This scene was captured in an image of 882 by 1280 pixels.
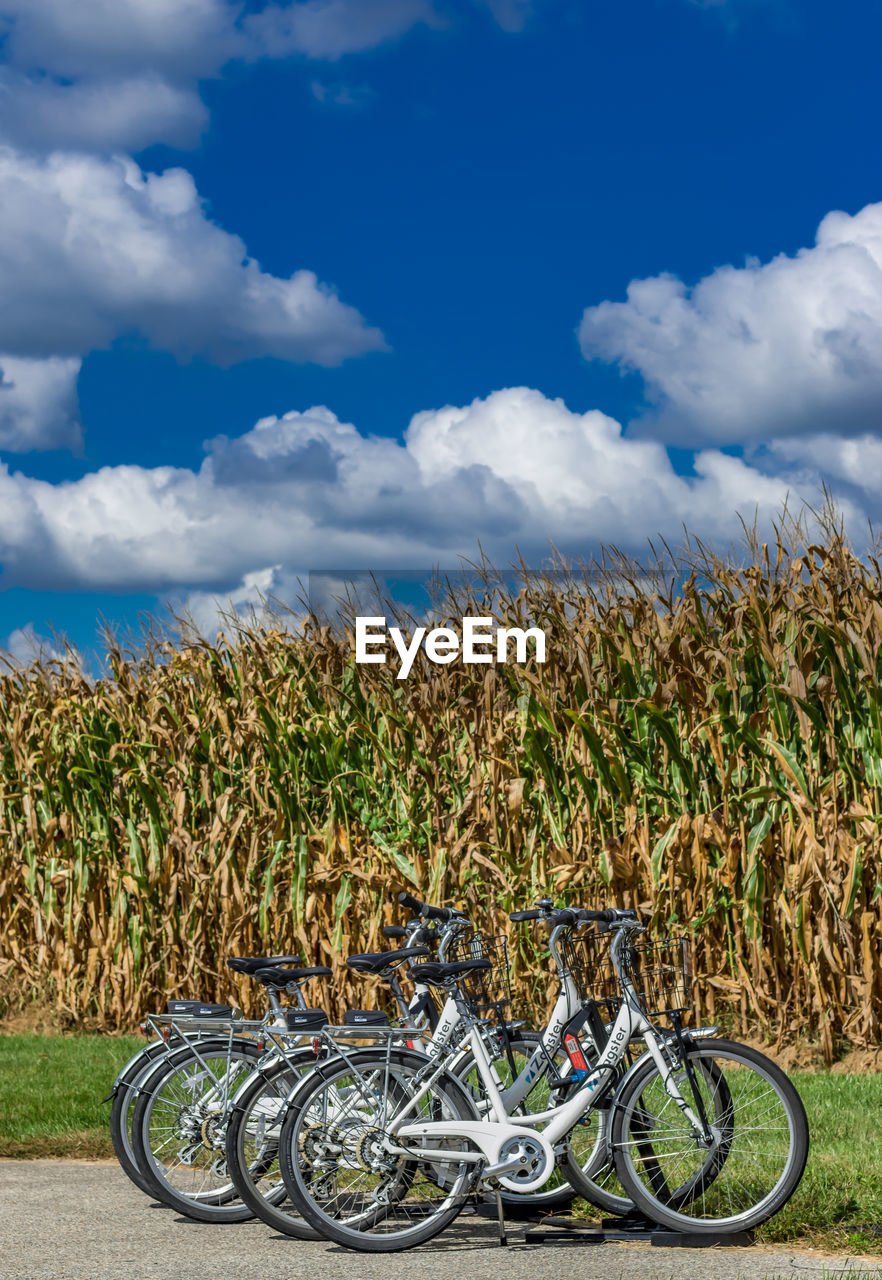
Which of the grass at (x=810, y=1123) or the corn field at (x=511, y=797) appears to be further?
the corn field at (x=511, y=797)

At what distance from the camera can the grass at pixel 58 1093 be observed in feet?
24.2

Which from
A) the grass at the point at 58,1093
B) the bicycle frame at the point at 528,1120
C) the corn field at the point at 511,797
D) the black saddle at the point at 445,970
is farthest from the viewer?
the corn field at the point at 511,797

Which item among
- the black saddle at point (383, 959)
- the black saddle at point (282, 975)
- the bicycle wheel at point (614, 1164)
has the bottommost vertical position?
the bicycle wheel at point (614, 1164)

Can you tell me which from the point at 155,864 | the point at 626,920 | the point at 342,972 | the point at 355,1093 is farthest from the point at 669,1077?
the point at 155,864

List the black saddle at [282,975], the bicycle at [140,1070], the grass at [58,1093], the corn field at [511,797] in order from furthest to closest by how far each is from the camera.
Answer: the corn field at [511,797], the grass at [58,1093], the bicycle at [140,1070], the black saddle at [282,975]

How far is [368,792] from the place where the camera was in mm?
10125

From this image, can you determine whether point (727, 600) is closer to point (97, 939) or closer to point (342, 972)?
point (342, 972)

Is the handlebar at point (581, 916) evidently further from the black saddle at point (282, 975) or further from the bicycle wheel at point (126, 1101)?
the bicycle wheel at point (126, 1101)

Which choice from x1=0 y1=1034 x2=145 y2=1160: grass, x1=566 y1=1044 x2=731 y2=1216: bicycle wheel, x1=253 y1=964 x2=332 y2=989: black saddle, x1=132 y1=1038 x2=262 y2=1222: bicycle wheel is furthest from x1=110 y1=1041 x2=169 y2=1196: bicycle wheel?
x1=566 y1=1044 x2=731 y2=1216: bicycle wheel

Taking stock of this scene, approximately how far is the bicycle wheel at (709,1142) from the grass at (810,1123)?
18 centimetres

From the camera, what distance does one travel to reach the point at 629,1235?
538 centimetres

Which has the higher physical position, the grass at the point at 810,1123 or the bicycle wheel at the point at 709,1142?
the bicycle wheel at the point at 709,1142

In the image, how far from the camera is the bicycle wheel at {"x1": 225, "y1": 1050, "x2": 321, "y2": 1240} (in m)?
5.41

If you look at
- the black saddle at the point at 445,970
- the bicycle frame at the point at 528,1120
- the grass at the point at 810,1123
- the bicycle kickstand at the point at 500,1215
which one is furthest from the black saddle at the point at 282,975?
the grass at the point at 810,1123
